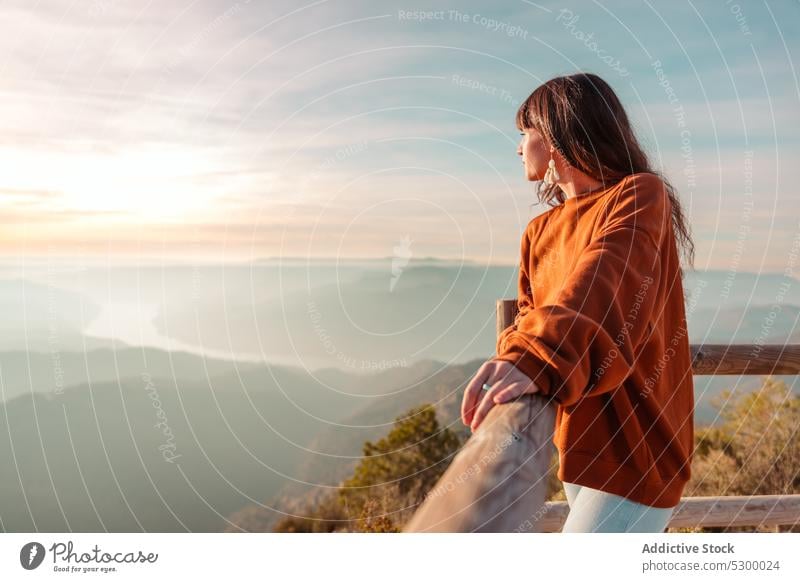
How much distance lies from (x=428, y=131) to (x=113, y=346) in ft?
7.98

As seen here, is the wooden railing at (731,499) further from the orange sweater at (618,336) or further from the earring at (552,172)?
the orange sweater at (618,336)

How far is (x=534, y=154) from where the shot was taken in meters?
2.12

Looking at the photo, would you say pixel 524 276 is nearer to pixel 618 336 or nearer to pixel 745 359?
pixel 618 336

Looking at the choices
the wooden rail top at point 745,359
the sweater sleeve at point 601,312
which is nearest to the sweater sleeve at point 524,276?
the sweater sleeve at point 601,312

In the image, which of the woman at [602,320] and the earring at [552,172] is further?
the earring at [552,172]

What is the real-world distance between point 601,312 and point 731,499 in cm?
283

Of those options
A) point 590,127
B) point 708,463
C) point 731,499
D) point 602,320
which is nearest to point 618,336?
point 602,320

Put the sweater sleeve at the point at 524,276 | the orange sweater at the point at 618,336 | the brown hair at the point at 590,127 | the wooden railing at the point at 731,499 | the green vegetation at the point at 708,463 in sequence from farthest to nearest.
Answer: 1. the green vegetation at the point at 708,463
2. the wooden railing at the point at 731,499
3. the sweater sleeve at the point at 524,276
4. the brown hair at the point at 590,127
5. the orange sweater at the point at 618,336

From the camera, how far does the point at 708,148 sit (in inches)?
177

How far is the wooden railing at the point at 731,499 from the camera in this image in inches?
122

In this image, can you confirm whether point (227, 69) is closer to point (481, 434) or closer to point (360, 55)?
point (360, 55)

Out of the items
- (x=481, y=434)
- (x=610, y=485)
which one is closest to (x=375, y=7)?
(x=610, y=485)

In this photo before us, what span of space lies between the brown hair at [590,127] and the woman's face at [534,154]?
27 mm

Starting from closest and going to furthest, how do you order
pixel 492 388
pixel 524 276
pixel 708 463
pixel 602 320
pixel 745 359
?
pixel 492 388 → pixel 602 320 → pixel 524 276 → pixel 745 359 → pixel 708 463
